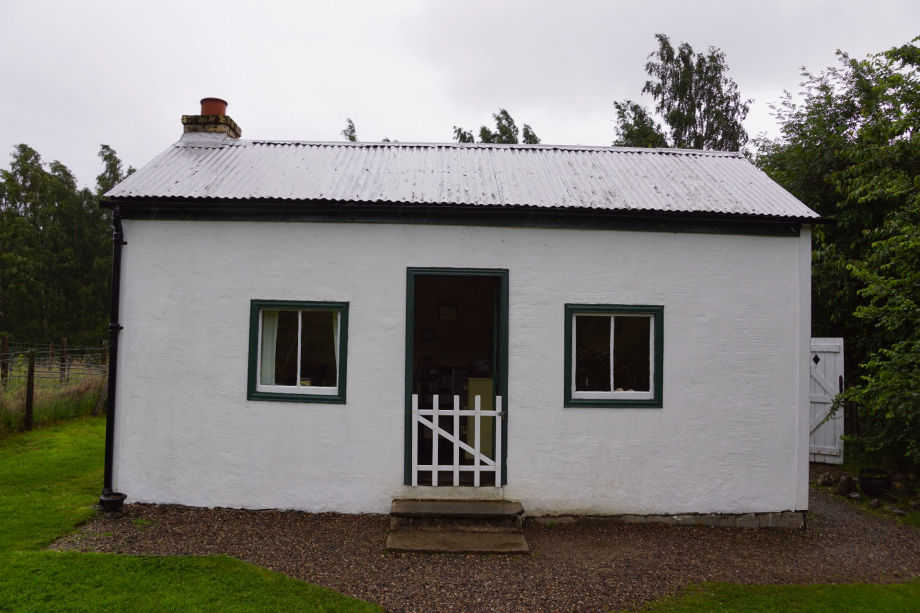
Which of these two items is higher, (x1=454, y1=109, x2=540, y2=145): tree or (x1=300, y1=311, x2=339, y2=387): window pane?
(x1=454, y1=109, x2=540, y2=145): tree

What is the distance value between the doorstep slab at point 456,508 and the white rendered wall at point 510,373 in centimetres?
15

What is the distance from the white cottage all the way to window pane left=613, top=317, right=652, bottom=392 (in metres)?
0.02

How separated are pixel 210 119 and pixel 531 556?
23.7ft

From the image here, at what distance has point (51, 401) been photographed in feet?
33.9

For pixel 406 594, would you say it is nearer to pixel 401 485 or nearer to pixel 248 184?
pixel 401 485

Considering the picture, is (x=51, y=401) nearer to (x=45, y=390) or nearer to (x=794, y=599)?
(x=45, y=390)

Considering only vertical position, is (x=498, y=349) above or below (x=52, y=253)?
below

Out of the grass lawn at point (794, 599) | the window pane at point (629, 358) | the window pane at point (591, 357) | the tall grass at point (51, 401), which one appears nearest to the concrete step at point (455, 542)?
the grass lawn at point (794, 599)

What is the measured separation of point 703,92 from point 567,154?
46.7 feet

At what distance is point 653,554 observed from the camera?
553 centimetres

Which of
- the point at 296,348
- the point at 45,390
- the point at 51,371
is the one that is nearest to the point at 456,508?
the point at 296,348

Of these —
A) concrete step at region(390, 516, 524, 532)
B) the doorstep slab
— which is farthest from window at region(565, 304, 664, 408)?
concrete step at region(390, 516, 524, 532)

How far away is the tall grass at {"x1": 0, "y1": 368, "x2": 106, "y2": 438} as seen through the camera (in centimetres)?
930

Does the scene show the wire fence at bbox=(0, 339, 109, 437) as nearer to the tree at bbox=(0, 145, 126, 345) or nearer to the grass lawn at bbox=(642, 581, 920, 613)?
the grass lawn at bbox=(642, 581, 920, 613)
